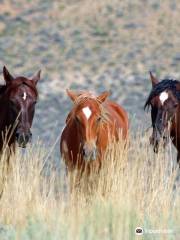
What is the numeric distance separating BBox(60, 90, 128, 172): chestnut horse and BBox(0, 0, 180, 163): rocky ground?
17.7 m

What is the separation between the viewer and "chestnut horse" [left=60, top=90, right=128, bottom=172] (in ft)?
43.2

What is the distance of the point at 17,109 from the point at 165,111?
65.5 inches

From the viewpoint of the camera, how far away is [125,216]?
11.9 m

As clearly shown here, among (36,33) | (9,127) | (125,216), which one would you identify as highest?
(36,33)

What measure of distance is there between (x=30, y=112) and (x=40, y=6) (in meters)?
36.2

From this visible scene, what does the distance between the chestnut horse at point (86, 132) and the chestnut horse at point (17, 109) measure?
0.48m

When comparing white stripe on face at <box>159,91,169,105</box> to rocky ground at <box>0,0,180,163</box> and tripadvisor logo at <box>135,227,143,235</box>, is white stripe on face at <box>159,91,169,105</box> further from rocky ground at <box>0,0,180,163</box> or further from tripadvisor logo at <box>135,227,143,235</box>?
rocky ground at <box>0,0,180,163</box>

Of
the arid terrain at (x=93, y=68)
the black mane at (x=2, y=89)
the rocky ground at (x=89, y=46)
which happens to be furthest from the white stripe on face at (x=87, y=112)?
the rocky ground at (x=89, y=46)

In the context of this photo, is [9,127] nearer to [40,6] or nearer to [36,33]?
[36,33]

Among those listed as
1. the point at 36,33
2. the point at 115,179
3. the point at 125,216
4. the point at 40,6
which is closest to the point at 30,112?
the point at 115,179

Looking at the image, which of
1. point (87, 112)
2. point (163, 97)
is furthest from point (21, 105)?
point (163, 97)

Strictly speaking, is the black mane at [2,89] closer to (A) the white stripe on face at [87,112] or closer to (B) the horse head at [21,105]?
(B) the horse head at [21,105]

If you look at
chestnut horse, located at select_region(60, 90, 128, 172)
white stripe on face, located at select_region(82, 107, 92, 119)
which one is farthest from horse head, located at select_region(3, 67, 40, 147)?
white stripe on face, located at select_region(82, 107, 92, 119)

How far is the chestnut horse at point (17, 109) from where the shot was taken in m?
13.3
